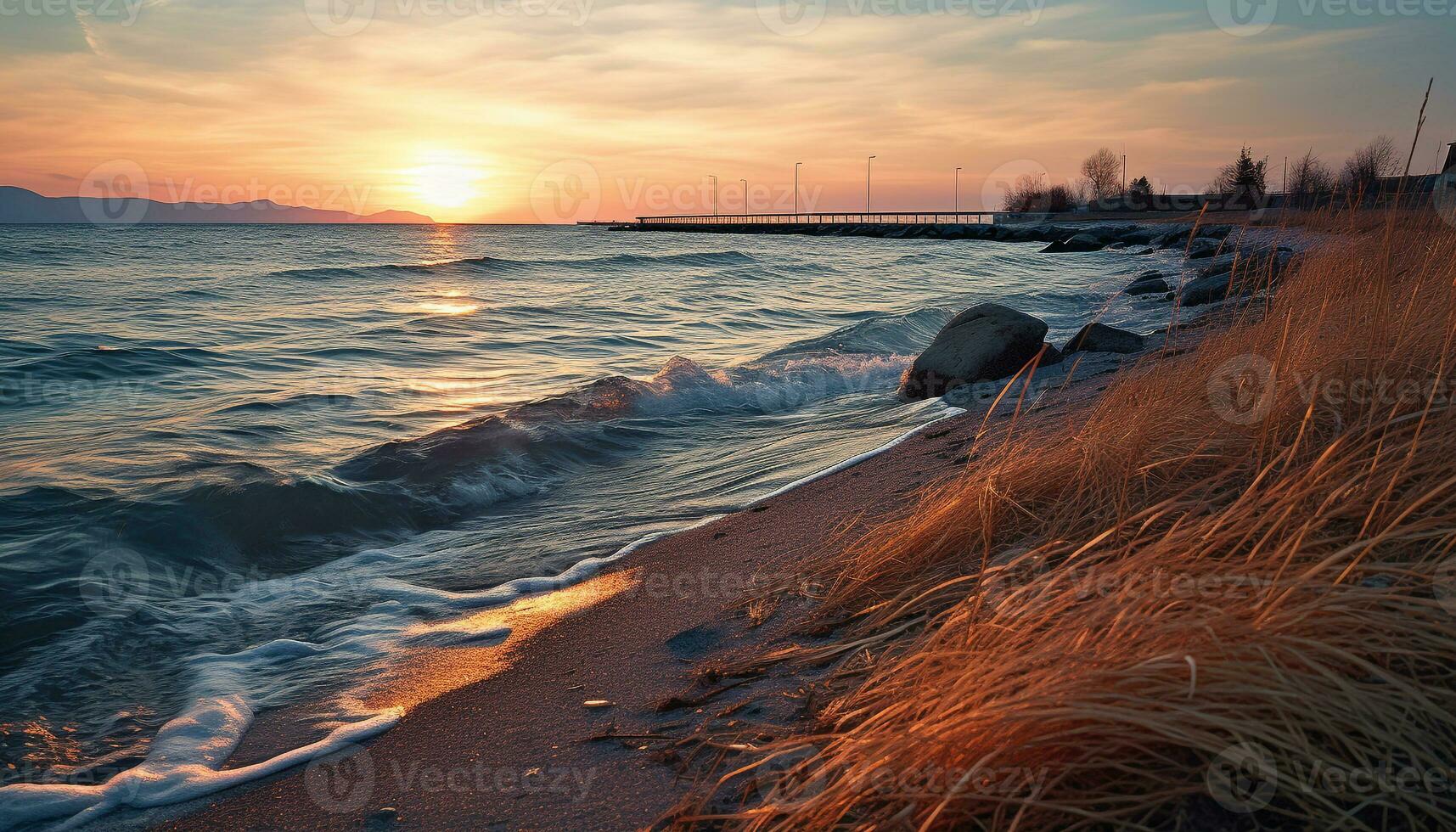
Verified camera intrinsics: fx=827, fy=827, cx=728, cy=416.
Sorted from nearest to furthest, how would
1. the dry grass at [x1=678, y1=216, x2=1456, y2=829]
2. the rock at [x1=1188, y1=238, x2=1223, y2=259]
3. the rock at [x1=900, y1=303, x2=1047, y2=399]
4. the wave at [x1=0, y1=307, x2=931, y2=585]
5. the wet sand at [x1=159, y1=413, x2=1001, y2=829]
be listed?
the dry grass at [x1=678, y1=216, x2=1456, y2=829] < the wet sand at [x1=159, y1=413, x2=1001, y2=829] < the wave at [x1=0, y1=307, x2=931, y2=585] < the rock at [x1=900, y1=303, x2=1047, y2=399] < the rock at [x1=1188, y1=238, x2=1223, y2=259]

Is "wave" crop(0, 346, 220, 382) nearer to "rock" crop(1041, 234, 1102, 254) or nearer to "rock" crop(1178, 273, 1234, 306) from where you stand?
"rock" crop(1178, 273, 1234, 306)

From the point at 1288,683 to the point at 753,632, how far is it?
5.92ft

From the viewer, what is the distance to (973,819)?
141 cm

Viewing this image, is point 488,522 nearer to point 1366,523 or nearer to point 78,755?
point 78,755

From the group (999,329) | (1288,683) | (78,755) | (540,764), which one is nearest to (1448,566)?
(1288,683)

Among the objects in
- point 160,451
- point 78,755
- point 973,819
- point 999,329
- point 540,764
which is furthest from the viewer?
point 999,329

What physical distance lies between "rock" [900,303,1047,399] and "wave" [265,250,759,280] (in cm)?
2496

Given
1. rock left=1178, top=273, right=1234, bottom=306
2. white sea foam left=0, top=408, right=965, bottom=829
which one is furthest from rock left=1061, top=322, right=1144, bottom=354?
white sea foam left=0, top=408, right=965, bottom=829

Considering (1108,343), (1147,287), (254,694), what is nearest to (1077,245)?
(1147,287)

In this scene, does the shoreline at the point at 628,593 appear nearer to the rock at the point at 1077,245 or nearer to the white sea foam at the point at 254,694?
the white sea foam at the point at 254,694

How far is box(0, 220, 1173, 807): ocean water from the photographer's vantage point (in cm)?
373

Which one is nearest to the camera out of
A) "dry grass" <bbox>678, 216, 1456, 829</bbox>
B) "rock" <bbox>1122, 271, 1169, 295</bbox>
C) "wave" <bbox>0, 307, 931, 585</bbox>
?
"dry grass" <bbox>678, 216, 1456, 829</bbox>

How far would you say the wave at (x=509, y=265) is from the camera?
98.5 feet

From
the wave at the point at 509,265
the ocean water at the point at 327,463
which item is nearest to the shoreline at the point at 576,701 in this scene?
the ocean water at the point at 327,463
